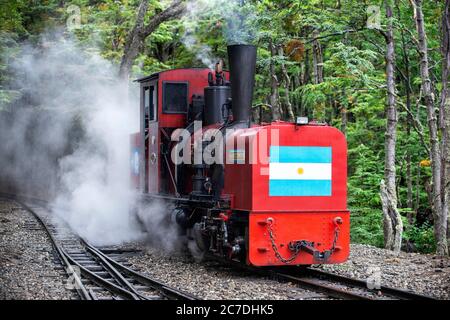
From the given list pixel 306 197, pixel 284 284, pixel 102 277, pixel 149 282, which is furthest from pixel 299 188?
pixel 102 277

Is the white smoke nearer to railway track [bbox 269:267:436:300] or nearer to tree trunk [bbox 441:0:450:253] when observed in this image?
railway track [bbox 269:267:436:300]

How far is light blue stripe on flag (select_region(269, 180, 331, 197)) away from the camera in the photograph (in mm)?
10000

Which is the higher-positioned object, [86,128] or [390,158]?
[86,128]

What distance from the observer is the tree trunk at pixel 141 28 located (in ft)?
71.8

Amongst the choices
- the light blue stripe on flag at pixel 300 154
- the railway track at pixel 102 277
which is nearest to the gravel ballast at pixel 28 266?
the railway track at pixel 102 277

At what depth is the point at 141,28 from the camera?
22250 millimetres

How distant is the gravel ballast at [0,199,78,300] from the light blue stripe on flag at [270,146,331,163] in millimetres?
3563

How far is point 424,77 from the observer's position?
49.6ft

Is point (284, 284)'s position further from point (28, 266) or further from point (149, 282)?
point (28, 266)

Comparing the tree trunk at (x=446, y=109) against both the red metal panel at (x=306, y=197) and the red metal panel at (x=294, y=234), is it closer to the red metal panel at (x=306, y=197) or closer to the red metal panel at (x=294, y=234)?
the red metal panel at (x=306, y=197)

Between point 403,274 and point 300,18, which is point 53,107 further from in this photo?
point 403,274

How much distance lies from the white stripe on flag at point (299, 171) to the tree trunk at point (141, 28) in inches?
512

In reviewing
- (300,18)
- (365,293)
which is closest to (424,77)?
(300,18)

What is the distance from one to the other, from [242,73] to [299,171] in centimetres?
184
